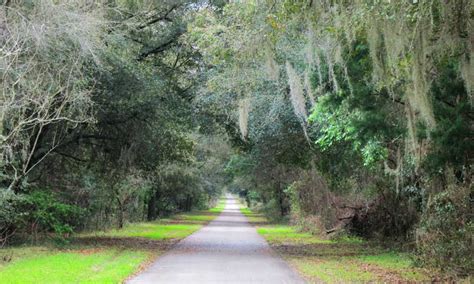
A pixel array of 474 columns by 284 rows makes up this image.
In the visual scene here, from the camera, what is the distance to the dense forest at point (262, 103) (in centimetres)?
784

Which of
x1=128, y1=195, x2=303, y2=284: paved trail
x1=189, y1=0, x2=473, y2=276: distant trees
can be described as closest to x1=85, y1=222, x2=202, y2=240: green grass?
x1=128, y1=195, x2=303, y2=284: paved trail

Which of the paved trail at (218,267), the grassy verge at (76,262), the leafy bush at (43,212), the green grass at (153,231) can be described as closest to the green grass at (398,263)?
the paved trail at (218,267)

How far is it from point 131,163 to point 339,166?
7491mm

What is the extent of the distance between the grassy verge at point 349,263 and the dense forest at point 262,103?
2.25 feet

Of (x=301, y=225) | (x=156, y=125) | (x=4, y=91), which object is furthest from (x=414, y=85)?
(x=301, y=225)

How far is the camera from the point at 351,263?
13.2 metres

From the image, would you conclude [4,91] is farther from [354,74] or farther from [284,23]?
[354,74]

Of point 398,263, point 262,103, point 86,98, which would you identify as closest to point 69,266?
point 86,98

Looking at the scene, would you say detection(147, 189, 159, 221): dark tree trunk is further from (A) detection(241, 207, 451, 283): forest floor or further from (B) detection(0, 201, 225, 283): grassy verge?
(B) detection(0, 201, 225, 283): grassy verge

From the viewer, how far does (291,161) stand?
761 inches

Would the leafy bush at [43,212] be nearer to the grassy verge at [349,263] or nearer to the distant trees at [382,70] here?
the distant trees at [382,70]

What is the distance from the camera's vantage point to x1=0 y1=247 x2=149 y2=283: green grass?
10.0m

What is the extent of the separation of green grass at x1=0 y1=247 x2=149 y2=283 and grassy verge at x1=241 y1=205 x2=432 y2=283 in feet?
13.0

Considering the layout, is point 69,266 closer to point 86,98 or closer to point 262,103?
point 86,98
